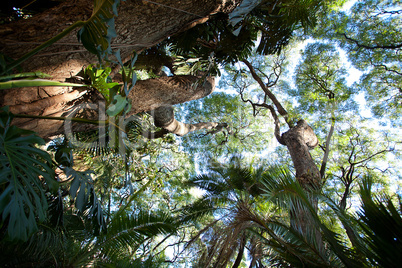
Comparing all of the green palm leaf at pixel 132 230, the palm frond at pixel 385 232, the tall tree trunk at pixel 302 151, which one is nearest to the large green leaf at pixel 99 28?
the palm frond at pixel 385 232

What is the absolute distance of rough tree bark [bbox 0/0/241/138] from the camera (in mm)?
1971

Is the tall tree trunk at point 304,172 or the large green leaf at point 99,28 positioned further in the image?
the tall tree trunk at point 304,172

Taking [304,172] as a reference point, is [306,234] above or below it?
below

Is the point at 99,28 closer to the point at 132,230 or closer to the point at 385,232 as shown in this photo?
the point at 385,232

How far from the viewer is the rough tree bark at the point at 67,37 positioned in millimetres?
1971

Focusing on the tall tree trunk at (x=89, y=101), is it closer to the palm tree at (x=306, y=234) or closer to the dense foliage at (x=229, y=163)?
the dense foliage at (x=229, y=163)

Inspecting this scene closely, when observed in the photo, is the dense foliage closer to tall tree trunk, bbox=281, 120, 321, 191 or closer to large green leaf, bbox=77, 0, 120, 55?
large green leaf, bbox=77, 0, 120, 55

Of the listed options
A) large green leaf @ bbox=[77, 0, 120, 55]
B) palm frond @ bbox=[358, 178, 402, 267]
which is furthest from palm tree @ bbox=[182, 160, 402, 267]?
large green leaf @ bbox=[77, 0, 120, 55]

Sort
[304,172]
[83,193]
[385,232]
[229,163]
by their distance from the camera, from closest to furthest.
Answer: [385,232] → [83,193] → [304,172] → [229,163]

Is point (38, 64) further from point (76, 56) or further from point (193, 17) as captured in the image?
point (193, 17)

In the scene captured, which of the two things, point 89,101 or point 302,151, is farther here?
point 302,151

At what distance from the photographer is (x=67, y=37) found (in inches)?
81.9

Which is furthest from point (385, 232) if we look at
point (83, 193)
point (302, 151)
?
point (302, 151)

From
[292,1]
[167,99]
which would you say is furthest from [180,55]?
[292,1]
